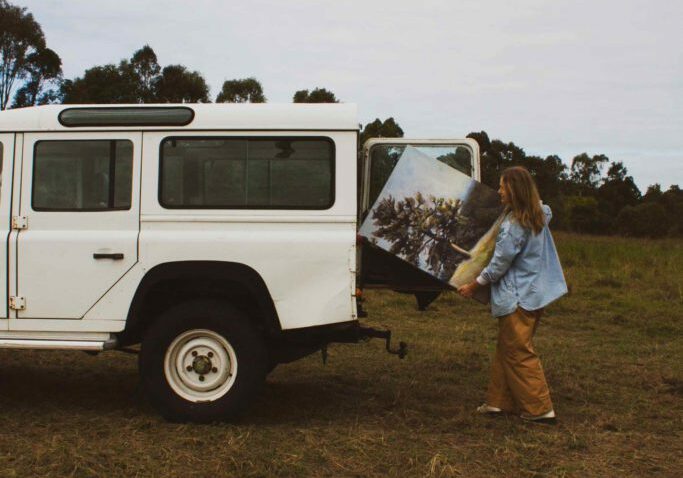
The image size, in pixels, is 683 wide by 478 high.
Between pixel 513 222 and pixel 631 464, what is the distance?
1.79m

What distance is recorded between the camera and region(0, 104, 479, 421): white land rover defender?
5641mm

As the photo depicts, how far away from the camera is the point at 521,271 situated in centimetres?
597

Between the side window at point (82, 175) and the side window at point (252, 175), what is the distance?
0.30 metres

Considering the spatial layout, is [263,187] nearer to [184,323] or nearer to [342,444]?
[184,323]

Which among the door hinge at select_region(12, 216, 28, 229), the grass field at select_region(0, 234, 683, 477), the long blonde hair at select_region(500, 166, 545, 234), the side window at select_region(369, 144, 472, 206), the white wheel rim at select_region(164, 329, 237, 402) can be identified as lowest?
the grass field at select_region(0, 234, 683, 477)

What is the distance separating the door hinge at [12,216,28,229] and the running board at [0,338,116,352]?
791 mm

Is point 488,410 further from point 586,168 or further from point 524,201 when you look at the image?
point 586,168

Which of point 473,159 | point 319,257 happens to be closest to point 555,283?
point 473,159

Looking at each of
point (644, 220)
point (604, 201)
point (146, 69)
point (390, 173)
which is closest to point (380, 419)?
point (390, 173)

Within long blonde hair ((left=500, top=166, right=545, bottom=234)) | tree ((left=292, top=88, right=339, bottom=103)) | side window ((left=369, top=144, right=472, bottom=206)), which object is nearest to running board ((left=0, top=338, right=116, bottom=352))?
side window ((left=369, top=144, right=472, bottom=206))

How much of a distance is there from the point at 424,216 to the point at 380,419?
60.5 inches

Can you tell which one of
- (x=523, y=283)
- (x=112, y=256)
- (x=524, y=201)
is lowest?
(x=523, y=283)

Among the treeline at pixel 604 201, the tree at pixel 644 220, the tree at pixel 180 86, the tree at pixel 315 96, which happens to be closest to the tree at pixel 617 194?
the treeline at pixel 604 201

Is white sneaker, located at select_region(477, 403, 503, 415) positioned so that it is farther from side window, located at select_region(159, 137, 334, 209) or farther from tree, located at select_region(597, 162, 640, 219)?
tree, located at select_region(597, 162, 640, 219)
